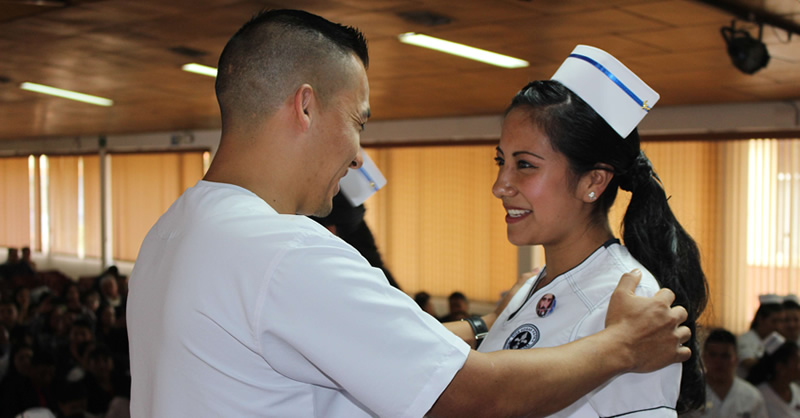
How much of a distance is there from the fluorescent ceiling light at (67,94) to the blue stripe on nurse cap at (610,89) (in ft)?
19.2

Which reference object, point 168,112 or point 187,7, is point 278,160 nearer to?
point 187,7

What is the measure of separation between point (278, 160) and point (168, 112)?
287 inches

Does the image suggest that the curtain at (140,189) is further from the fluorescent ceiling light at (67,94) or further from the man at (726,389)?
the man at (726,389)

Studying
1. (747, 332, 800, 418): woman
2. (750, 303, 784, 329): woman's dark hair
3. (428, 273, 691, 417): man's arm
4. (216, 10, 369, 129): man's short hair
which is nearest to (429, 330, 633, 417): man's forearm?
(428, 273, 691, 417): man's arm

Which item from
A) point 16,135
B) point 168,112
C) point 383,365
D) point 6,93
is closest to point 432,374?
point 383,365

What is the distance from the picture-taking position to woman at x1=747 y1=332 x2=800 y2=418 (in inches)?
146

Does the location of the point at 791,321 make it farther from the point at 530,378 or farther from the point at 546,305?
the point at 530,378

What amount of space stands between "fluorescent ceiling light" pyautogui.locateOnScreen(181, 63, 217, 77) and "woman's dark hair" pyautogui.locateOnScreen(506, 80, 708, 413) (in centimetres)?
402

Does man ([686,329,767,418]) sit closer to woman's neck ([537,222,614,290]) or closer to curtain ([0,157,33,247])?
woman's neck ([537,222,614,290])

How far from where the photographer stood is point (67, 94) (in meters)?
6.68

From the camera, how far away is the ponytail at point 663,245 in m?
1.33

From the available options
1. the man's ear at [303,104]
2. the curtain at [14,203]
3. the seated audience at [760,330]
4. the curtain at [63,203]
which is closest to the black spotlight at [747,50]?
the seated audience at [760,330]

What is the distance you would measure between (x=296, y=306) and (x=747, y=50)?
3.25 meters

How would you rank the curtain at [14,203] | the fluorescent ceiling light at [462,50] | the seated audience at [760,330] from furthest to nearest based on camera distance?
the curtain at [14,203], the seated audience at [760,330], the fluorescent ceiling light at [462,50]
